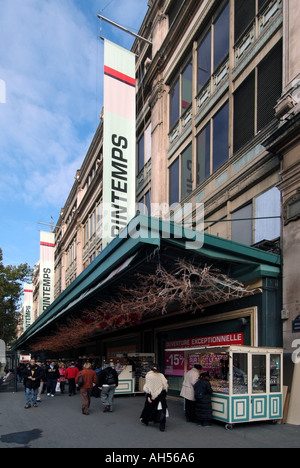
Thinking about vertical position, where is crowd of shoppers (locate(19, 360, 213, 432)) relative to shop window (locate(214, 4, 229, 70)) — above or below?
below

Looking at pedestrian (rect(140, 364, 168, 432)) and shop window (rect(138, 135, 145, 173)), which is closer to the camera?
pedestrian (rect(140, 364, 168, 432))

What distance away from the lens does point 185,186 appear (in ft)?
59.1

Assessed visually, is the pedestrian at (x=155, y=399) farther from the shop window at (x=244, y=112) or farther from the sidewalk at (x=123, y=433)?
the shop window at (x=244, y=112)

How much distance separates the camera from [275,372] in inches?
381

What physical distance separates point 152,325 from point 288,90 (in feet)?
35.7

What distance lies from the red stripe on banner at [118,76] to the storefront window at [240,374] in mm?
13487

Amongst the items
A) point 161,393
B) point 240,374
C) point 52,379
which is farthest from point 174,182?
point 161,393

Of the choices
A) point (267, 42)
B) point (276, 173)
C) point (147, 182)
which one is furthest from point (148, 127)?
point (276, 173)

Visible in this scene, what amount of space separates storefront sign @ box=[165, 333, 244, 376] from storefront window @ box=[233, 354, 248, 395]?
1.40m

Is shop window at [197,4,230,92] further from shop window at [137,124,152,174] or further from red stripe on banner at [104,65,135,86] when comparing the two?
shop window at [137,124,152,174]

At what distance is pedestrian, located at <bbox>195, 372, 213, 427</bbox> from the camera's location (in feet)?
29.7

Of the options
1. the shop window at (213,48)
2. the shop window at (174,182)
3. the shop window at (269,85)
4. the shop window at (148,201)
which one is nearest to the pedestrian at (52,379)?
the shop window at (148,201)

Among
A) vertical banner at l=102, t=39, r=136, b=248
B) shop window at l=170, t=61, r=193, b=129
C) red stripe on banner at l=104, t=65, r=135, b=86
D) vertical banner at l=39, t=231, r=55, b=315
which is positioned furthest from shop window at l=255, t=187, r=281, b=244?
vertical banner at l=39, t=231, r=55, b=315

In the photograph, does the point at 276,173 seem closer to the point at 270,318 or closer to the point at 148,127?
the point at 270,318
